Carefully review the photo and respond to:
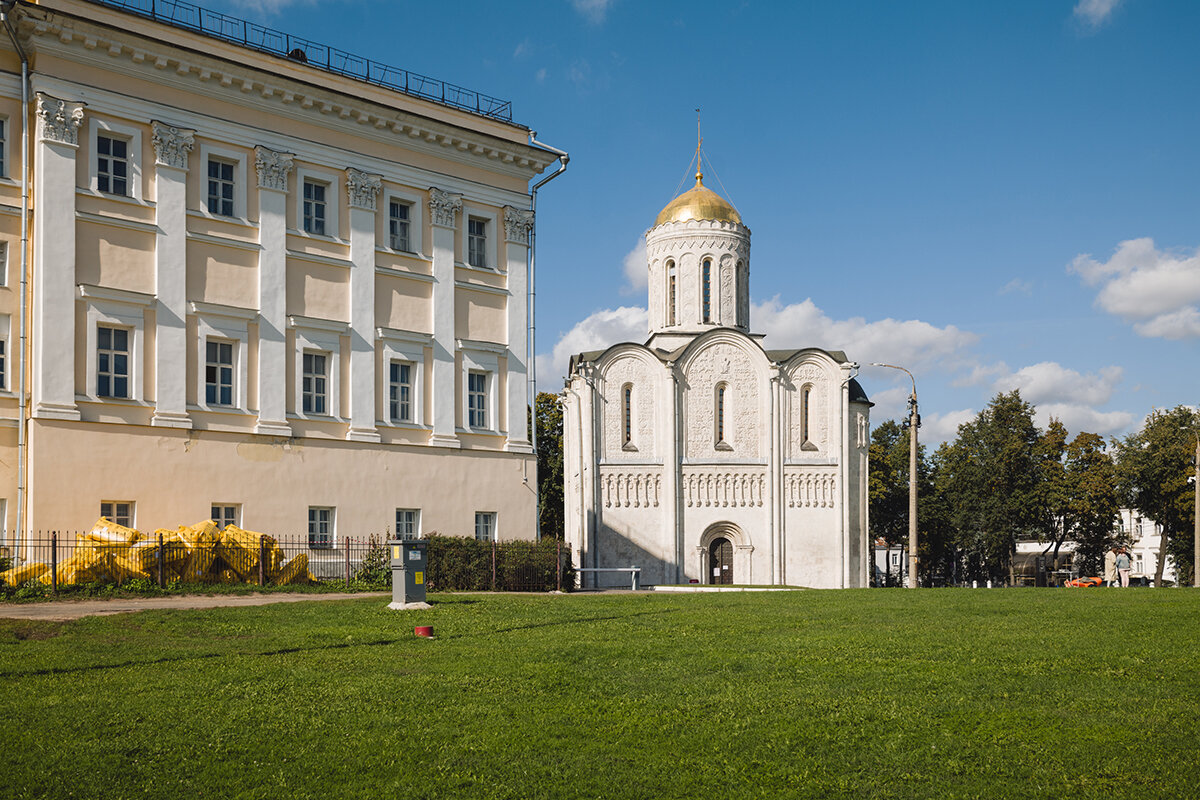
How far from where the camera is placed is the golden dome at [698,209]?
56531 millimetres

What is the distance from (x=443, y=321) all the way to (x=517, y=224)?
14.1 ft

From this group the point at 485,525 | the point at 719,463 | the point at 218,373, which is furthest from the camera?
the point at 719,463

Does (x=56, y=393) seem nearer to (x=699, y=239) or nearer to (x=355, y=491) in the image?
(x=355, y=491)

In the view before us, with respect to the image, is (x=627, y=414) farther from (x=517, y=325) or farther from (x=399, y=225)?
(x=399, y=225)

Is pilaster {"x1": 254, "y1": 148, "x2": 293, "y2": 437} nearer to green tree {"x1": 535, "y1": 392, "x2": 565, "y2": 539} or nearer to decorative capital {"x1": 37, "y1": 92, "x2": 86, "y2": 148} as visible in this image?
decorative capital {"x1": 37, "y1": 92, "x2": 86, "y2": 148}

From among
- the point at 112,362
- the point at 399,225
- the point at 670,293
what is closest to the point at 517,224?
the point at 399,225

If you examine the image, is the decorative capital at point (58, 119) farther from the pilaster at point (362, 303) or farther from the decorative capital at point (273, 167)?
the pilaster at point (362, 303)

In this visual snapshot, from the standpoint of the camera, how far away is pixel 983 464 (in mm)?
65562

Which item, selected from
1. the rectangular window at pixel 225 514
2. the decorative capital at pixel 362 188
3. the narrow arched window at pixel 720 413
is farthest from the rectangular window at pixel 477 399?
the narrow arched window at pixel 720 413

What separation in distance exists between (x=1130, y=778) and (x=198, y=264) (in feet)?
84.7

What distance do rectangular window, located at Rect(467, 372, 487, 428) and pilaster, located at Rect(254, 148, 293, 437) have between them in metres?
5.99

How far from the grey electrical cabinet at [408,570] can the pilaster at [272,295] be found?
34.7 ft

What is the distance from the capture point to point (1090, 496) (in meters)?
60.2

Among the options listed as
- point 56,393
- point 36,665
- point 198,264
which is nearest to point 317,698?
point 36,665
